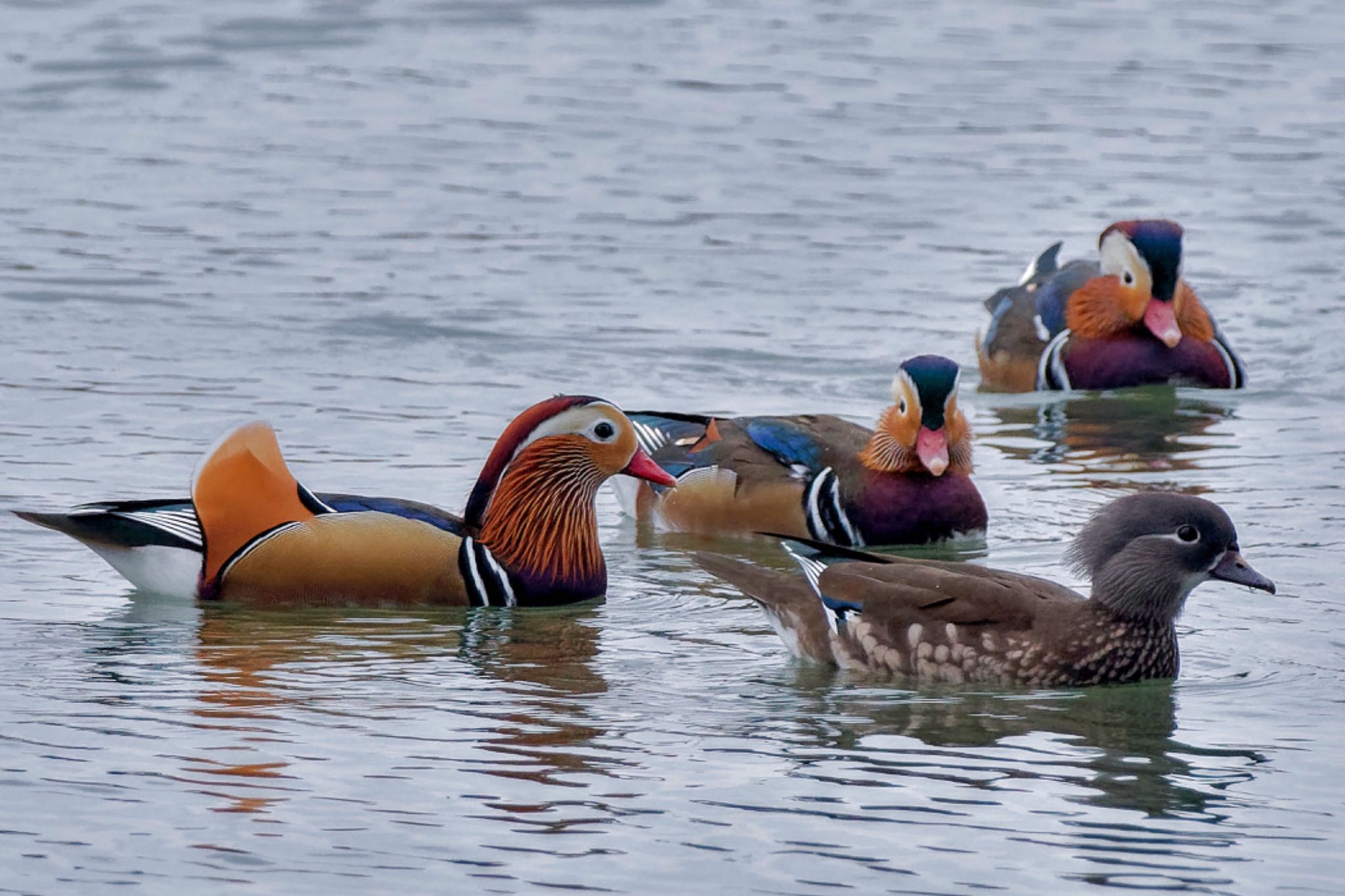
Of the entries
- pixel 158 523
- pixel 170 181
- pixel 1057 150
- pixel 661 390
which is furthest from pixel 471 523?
pixel 1057 150

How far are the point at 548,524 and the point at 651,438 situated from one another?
180 centimetres

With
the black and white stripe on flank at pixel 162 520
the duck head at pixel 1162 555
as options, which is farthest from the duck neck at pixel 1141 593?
the black and white stripe on flank at pixel 162 520

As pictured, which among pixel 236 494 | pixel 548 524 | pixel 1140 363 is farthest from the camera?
pixel 1140 363

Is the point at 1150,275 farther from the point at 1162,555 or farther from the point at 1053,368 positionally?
the point at 1162,555

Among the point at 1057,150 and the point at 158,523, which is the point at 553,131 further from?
the point at 158,523

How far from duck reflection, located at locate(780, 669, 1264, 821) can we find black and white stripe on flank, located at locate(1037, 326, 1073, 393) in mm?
5648

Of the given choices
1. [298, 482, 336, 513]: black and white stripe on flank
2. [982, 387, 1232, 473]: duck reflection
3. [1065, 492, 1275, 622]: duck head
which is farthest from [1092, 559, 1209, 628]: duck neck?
[982, 387, 1232, 473]: duck reflection

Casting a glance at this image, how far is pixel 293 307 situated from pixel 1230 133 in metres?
8.11

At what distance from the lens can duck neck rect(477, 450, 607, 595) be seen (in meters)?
9.39

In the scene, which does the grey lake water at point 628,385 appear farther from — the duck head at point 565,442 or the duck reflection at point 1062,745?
the duck head at point 565,442

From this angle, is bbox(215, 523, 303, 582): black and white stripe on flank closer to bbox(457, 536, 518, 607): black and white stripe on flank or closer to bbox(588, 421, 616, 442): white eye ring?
bbox(457, 536, 518, 607): black and white stripe on flank

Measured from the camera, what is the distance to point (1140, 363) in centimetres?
1376

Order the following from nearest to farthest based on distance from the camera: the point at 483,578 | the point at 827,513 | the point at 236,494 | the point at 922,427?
1. the point at 236,494
2. the point at 483,578
3. the point at 922,427
4. the point at 827,513

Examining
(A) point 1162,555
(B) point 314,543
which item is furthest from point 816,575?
(B) point 314,543
